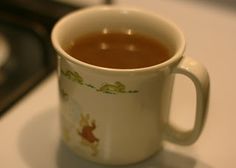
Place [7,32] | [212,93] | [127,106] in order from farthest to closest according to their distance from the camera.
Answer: [7,32], [212,93], [127,106]

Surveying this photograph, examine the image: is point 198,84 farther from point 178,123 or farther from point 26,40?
point 26,40

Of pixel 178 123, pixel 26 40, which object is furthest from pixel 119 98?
pixel 26 40

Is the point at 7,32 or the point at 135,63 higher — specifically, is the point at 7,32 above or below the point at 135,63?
below

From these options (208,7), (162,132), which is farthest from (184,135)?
(208,7)

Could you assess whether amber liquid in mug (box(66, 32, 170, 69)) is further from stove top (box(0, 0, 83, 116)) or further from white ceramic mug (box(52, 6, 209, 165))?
stove top (box(0, 0, 83, 116))

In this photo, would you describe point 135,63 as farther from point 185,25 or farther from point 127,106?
point 185,25

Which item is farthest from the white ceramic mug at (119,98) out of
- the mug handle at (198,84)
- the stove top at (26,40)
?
the stove top at (26,40)
